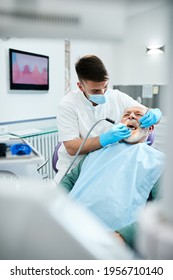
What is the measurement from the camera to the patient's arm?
1.18 metres

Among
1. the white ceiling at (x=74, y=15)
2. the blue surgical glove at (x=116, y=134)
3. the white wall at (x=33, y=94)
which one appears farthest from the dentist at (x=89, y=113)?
the white ceiling at (x=74, y=15)

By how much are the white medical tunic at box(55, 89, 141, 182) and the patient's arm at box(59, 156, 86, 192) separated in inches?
4.0

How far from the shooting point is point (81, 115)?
1.42 metres

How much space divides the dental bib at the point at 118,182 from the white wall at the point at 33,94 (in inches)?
44.8

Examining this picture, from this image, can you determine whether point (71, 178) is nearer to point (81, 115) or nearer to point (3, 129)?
point (81, 115)

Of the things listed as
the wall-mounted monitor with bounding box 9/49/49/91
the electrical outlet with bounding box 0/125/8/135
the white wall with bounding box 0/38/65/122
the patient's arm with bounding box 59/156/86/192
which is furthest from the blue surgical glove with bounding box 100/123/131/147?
the wall-mounted monitor with bounding box 9/49/49/91

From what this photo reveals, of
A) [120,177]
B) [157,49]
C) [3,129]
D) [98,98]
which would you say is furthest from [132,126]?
[3,129]

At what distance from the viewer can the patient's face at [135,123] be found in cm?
126

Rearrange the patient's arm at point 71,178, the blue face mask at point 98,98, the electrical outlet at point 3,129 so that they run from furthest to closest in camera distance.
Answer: the electrical outlet at point 3,129 → the blue face mask at point 98,98 → the patient's arm at point 71,178

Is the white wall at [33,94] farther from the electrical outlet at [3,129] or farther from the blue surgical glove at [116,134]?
the blue surgical glove at [116,134]

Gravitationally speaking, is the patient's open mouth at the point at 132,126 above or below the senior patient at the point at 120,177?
above

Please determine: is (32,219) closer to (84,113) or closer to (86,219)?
(86,219)

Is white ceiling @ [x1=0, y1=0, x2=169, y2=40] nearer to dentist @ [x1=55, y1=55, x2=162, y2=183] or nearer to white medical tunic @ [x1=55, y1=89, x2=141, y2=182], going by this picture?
dentist @ [x1=55, y1=55, x2=162, y2=183]

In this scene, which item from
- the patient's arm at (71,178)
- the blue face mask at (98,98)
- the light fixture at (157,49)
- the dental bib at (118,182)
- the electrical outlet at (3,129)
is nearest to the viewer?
the light fixture at (157,49)
